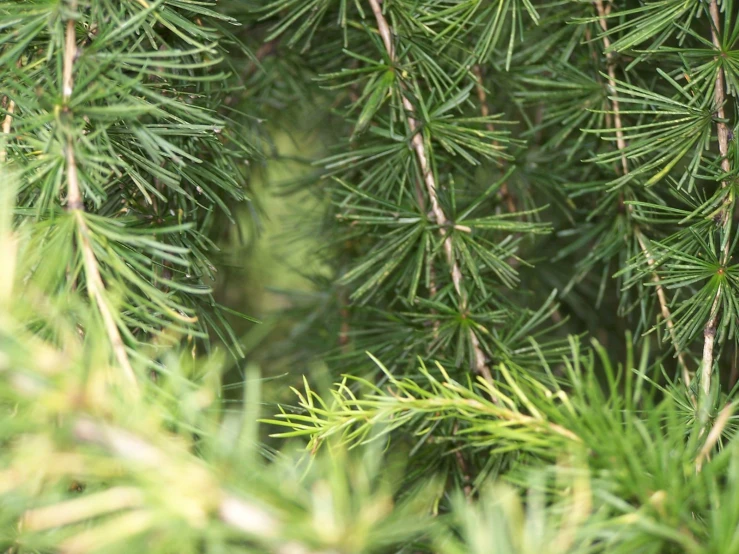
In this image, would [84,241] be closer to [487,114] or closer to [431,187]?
[431,187]

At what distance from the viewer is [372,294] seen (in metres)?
0.39

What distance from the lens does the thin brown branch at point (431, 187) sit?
0.37 metres

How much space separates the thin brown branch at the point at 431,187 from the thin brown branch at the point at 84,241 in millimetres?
170

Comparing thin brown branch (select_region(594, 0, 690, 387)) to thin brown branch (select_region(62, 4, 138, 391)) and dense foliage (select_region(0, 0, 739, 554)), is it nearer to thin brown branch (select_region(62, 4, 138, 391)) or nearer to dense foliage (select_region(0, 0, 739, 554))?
dense foliage (select_region(0, 0, 739, 554))

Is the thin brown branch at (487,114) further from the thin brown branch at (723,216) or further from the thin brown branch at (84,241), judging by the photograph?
the thin brown branch at (84,241)

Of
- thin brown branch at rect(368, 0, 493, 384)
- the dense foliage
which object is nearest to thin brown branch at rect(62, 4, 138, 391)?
the dense foliage

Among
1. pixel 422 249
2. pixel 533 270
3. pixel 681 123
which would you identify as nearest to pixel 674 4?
pixel 681 123

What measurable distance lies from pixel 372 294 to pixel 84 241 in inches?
7.3

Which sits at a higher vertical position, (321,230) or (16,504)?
(16,504)

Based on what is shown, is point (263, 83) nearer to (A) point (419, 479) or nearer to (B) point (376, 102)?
(B) point (376, 102)

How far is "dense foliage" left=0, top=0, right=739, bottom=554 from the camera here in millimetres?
179

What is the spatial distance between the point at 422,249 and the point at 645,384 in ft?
0.66

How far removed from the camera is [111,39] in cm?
27

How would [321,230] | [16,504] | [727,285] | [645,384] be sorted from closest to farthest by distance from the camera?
[16,504]
[727,285]
[645,384]
[321,230]
